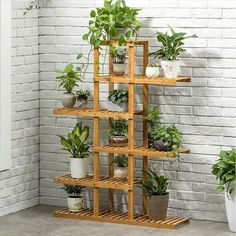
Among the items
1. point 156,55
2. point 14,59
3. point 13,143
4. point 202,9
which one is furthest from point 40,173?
point 202,9

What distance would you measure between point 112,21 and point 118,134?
0.83 meters

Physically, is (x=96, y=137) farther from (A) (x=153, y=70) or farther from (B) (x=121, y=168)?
(A) (x=153, y=70)

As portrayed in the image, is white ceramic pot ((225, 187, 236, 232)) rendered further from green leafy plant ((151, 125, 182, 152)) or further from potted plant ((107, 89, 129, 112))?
potted plant ((107, 89, 129, 112))

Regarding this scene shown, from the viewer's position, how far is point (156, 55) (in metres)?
6.33

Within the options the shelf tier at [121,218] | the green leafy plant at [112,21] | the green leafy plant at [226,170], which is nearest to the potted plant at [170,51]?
the green leafy plant at [112,21]

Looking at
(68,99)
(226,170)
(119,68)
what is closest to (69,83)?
(68,99)

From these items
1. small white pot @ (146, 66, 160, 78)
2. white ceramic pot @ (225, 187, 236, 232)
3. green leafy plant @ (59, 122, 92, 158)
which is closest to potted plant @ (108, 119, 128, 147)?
green leafy plant @ (59, 122, 92, 158)

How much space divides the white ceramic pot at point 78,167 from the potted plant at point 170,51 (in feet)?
3.07

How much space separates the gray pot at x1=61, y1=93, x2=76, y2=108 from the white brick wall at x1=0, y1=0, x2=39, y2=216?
0.35 m

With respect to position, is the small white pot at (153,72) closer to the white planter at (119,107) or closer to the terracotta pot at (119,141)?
the white planter at (119,107)

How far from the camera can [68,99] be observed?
259 inches

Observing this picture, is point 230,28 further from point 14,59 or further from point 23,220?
point 23,220

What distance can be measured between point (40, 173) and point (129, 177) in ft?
3.28

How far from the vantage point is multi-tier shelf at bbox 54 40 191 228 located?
622cm
